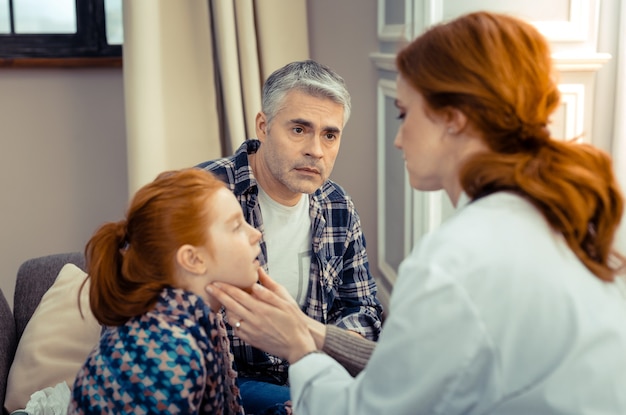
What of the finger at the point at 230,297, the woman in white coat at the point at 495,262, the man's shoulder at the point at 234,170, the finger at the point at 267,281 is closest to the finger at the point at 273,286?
the finger at the point at 267,281

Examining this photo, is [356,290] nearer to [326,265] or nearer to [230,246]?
[326,265]

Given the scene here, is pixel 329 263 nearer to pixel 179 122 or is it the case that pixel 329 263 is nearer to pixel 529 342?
pixel 529 342

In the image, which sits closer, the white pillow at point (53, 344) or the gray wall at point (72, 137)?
the white pillow at point (53, 344)

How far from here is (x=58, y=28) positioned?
3.37 m

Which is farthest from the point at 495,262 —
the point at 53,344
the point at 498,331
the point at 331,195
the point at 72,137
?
the point at 72,137

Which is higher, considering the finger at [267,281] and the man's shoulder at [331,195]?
the man's shoulder at [331,195]

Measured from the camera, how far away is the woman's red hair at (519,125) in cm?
109

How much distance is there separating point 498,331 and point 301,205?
1.05 m

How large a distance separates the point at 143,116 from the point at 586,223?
7.39ft

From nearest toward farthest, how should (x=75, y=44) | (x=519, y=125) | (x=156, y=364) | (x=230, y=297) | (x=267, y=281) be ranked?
(x=519, y=125) < (x=156, y=364) < (x=230, y=297) < (x=267, y=281) < (x=75, y=44)

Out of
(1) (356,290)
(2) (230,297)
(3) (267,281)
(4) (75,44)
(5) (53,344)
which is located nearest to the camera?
(2) (230,297)

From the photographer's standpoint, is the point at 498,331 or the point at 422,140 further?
the point at 422,140

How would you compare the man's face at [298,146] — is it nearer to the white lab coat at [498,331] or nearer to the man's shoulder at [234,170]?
the man's shoulder at [234,170]

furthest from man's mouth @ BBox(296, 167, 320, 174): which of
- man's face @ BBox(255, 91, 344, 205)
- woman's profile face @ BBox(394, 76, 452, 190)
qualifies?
woman's profile face @ BBox(394, 76, 452, 190)
